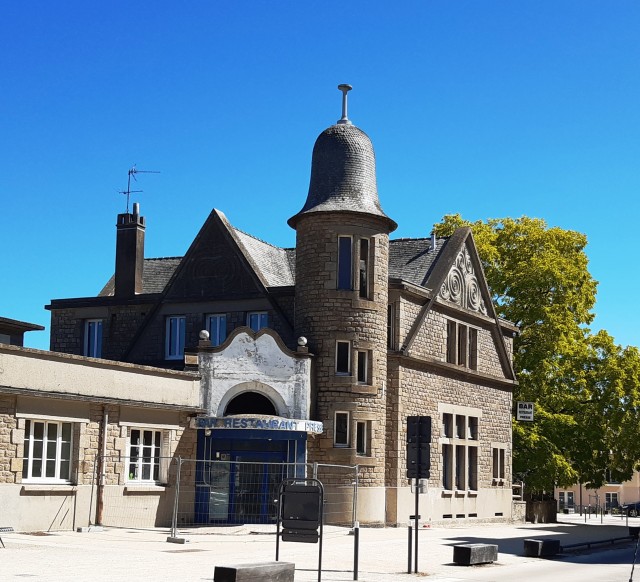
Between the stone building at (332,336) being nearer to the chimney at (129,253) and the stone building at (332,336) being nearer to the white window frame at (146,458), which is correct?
the chimney at (129,253)

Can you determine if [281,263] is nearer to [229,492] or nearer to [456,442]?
[456,442]

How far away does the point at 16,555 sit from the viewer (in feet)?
61.8

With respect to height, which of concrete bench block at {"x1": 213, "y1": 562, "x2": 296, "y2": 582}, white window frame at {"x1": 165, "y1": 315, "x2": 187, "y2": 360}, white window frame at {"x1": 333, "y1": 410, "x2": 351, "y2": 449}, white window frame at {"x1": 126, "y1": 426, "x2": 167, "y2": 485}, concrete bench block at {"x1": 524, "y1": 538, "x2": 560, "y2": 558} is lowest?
concrete bench block at {"x1": 524, "y1": 538, "x2": 560, "y2": 558}

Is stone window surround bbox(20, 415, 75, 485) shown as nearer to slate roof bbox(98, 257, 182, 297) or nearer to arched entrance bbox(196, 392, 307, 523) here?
arched entrance bbox(196, 392, 307, 523)

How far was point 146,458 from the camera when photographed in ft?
93.7

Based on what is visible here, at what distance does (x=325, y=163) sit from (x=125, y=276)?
8.88 m

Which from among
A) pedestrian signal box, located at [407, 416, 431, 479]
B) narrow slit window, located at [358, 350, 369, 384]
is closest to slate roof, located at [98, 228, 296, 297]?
narrow slit window, located at [358, 350, 369, 384]

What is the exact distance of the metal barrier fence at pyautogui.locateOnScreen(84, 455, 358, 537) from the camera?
90.9ft

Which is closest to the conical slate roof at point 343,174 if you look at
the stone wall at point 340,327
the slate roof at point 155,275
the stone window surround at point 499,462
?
the stone wall at point 340,327

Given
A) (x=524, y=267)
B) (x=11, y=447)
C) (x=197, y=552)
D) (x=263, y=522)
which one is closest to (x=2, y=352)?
(x=11, y=447)

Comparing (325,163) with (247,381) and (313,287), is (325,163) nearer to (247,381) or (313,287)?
(313,287)

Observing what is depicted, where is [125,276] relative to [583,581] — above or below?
above

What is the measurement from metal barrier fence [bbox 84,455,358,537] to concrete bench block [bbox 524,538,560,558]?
203 inches

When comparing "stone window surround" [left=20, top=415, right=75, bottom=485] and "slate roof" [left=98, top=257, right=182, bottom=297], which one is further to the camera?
"slate roof" [left=98, top=257, right=182, bottom=297]
